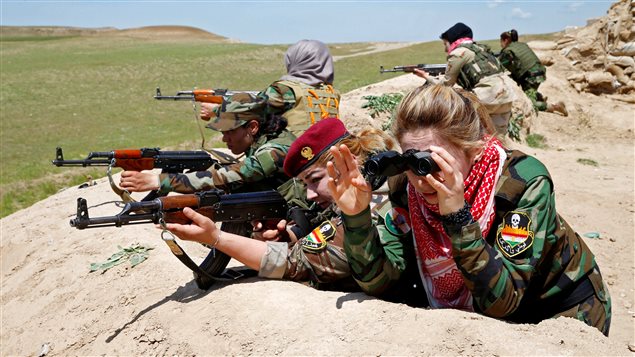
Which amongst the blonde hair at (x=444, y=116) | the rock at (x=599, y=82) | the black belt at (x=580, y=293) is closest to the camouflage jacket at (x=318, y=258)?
the blonde hair at (x=444, y=116)

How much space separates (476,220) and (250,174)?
7.96 feet

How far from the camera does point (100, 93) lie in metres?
23.3

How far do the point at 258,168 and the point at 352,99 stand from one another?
20.3 ft

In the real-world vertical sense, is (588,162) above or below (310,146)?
below

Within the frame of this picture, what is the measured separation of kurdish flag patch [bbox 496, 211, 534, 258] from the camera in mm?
2322

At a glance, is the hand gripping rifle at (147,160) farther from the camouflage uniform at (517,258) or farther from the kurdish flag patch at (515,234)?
the kurdish flag patch at (515,234)

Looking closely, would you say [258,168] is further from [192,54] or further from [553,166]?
[192,54]

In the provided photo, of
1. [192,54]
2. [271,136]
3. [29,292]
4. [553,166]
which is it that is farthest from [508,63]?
[192,54]

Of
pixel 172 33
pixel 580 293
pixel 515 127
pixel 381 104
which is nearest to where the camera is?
pixel 580 293

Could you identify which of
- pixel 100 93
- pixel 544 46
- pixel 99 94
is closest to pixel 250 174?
pixel 544 46

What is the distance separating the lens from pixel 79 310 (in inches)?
160

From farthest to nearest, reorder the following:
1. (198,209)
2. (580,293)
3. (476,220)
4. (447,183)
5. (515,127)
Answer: (515,127), (198,209), (580,293), (476,220), (447,183)

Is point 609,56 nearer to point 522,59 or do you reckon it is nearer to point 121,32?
point 522,59

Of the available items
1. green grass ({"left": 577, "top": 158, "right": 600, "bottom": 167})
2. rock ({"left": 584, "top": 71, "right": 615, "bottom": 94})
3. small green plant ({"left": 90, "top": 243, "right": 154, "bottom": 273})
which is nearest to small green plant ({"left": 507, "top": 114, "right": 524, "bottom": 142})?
green grass ({"left": 577, "top": 158, "right": 600, "bottom": 167})
